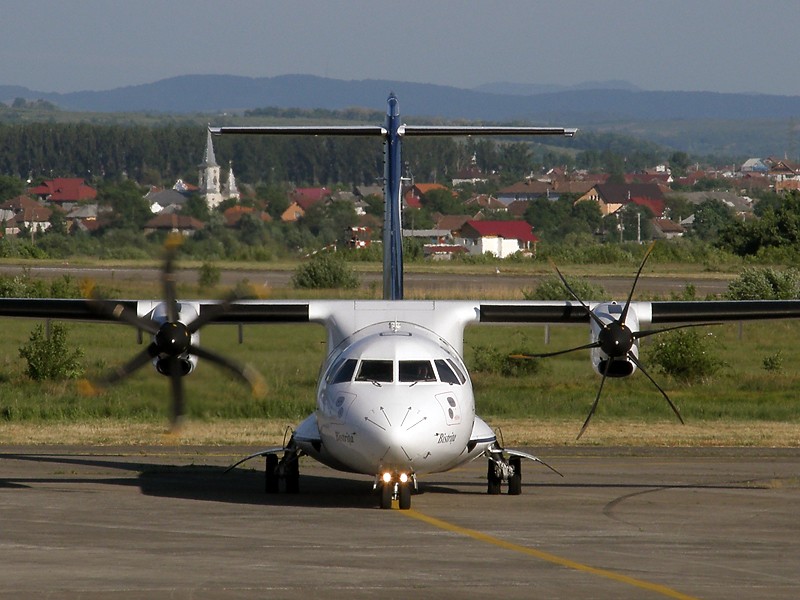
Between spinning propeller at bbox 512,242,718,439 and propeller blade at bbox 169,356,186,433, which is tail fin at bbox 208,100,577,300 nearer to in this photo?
spinning propeller at bbox 512,242,718,439

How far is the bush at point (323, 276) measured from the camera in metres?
53.1

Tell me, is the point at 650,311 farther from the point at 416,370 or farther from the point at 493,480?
the point at 416,370

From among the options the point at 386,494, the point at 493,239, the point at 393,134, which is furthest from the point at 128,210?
the point at 493,239

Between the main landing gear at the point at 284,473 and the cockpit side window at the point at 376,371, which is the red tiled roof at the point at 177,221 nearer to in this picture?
the main landing gear at the point at 284,473

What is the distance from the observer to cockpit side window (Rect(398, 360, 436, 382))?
1680 centimetres

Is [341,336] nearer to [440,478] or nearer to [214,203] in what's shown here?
[440,478]

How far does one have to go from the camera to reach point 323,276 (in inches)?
2100

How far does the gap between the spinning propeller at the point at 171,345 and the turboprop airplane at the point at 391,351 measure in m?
0.02

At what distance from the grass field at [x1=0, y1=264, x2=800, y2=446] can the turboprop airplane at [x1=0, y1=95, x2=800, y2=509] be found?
Result: 4.95 feet

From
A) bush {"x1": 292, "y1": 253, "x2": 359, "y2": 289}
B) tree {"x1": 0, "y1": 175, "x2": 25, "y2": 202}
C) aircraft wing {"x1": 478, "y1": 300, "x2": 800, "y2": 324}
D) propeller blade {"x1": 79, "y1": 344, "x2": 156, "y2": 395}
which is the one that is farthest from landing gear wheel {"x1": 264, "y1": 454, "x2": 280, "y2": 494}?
tree {"x1": 0, "y1": 175, "x2": 25, "y2": 202}

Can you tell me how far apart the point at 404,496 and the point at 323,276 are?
1447 inches

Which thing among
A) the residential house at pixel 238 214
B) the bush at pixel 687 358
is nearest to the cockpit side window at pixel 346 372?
the residential house at pixel 238 214

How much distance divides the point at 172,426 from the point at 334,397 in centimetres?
333

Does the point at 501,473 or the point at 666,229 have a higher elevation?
the point at 501,473
